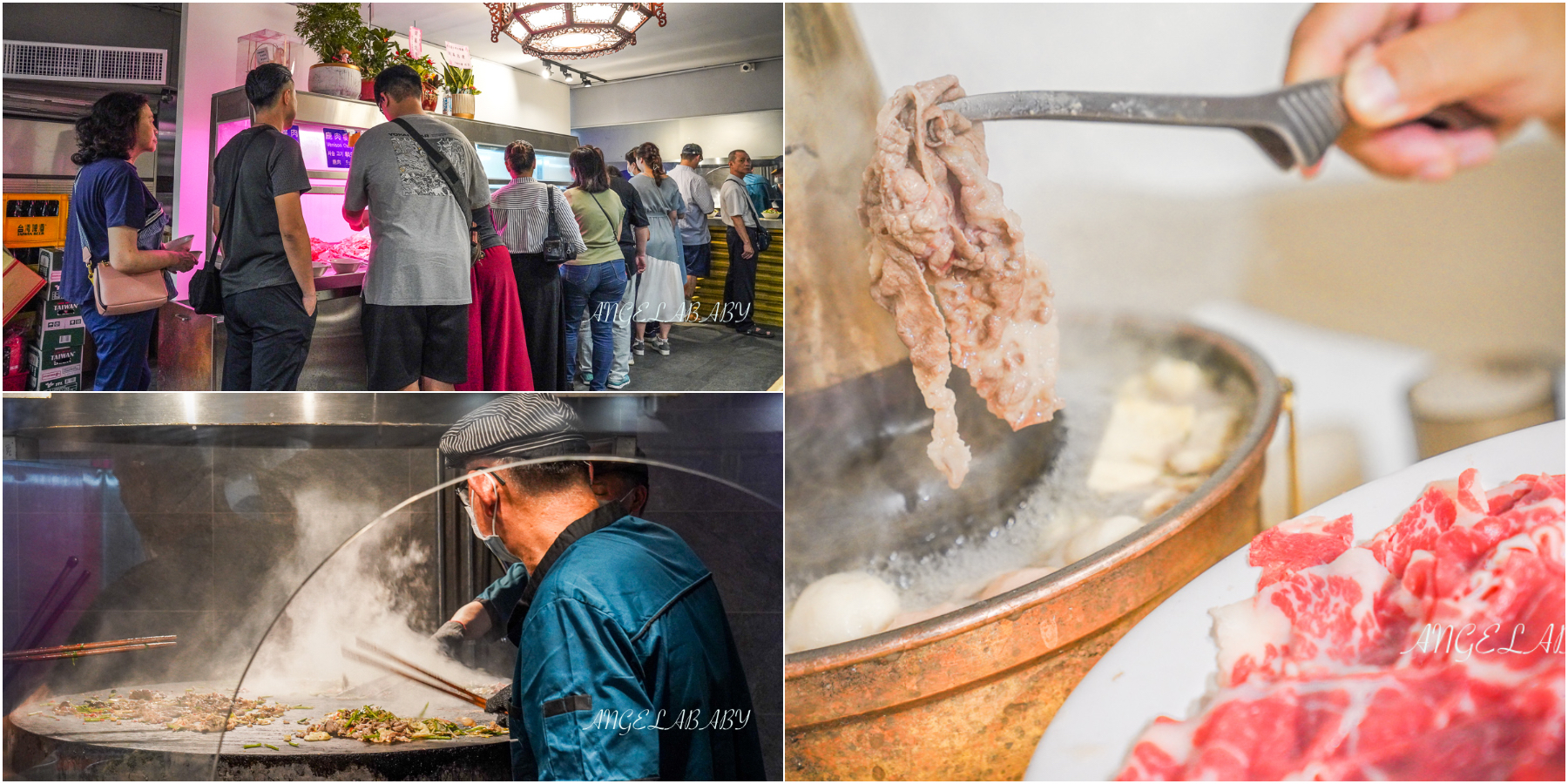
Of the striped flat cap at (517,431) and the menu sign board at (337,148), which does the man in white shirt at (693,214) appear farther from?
the menu sign board at (337,148)

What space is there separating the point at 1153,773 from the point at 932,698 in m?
0.42

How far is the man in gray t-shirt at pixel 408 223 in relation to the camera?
1.80m

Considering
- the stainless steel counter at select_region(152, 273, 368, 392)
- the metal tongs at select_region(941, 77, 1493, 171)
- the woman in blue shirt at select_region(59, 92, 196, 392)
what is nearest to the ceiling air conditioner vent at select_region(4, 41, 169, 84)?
the woman in blue shirt at select_region(59, 92, 196, 392)

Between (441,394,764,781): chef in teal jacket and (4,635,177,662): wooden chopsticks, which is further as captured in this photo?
(4,635,177,662): wooden chopsticks

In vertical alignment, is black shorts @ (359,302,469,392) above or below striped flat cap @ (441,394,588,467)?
above

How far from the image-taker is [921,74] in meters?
1.85

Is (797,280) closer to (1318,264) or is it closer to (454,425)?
(454,425)

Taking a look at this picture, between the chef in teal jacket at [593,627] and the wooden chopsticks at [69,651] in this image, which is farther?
the wooden chopsticks at [69,651]

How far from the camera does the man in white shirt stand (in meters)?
1.85

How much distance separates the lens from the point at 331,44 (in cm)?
179

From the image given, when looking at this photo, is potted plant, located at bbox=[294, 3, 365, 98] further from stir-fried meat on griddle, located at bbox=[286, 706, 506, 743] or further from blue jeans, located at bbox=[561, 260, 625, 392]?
stir-fried meat on griddle, located at bbox=[286, 706, 506, 743]

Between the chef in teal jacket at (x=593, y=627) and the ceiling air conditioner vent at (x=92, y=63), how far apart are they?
84 centimetres

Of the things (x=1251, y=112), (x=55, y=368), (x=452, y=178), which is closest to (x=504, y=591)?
(x=452, y=178)

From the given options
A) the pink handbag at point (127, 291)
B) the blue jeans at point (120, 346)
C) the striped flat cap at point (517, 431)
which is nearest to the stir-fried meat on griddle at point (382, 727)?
the striped flat cap at point (517, 431)
